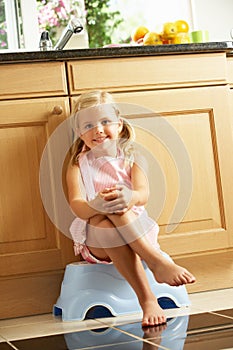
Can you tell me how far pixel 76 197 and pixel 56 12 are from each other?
160cm

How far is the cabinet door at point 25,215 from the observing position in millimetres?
2557

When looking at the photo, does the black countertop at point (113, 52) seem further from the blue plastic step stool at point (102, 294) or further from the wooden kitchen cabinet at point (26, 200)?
the blue plastic step stool at point (102, 294)

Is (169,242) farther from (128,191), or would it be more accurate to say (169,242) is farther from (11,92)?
(11,92)

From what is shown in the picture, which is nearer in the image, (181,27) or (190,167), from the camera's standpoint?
(190,167)

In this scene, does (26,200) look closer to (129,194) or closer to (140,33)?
(129,194)

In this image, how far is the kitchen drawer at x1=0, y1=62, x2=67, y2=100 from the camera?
2574 millimetres

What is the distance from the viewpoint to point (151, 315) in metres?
2.13

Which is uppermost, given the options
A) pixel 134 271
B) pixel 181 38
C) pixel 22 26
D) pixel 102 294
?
pixel 22 26

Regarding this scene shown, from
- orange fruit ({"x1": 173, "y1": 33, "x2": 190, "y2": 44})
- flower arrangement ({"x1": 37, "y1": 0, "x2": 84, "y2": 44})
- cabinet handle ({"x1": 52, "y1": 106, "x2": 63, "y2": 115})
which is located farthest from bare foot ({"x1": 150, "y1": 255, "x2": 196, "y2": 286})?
flower arrangement ({"x1": 37, "y1": 0, "x2": 84, "y2": 44})

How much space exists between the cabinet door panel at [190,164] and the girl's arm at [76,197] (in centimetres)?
30

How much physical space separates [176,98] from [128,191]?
1.62 ft

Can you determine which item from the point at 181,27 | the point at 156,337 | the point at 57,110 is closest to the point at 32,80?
the point at 57,110

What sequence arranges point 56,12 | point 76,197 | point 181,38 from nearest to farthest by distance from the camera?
point 76,197
point 181,38
point 56,12

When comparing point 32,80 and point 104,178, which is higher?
point 32,80
